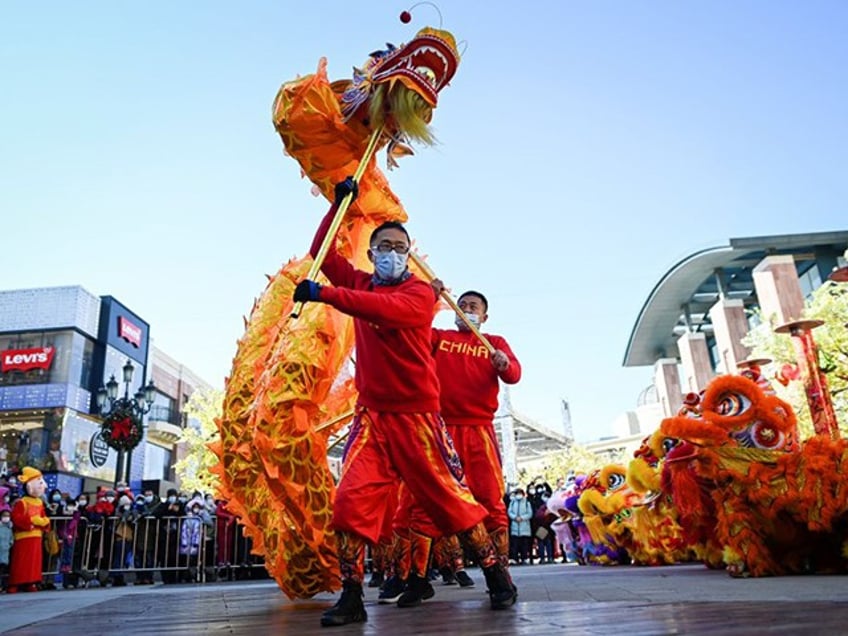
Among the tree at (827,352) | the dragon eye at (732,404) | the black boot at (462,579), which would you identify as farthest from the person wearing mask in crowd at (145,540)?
the tree at (827,352)

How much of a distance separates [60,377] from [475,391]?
24440 millimetres

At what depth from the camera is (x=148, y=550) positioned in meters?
10.3

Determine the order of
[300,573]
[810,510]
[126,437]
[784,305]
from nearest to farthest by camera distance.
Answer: [300,573]
[810,510]
[126,437]
[784,305]

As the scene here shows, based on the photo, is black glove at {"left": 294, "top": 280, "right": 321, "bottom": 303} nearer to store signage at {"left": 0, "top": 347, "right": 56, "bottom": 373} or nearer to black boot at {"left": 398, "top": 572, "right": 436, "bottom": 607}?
black boot at {"left": 398, "top": 572, "right": 436, "bottom": 607}

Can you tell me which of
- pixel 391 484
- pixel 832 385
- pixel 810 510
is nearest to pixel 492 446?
pixel 391 484

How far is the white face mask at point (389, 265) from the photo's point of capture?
3195 mm

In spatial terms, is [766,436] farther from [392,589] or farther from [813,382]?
[813,382]

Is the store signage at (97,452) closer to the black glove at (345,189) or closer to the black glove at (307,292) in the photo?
the black glove at (345,189)

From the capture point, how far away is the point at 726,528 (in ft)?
16.6

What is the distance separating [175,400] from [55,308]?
10.2m

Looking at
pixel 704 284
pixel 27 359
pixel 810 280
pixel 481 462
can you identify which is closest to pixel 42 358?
pixel 27 359

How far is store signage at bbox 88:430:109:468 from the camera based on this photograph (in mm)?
25197

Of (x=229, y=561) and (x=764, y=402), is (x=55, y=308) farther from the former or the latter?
(x=764, y=402)

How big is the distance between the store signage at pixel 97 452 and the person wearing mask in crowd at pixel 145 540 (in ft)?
53.2
